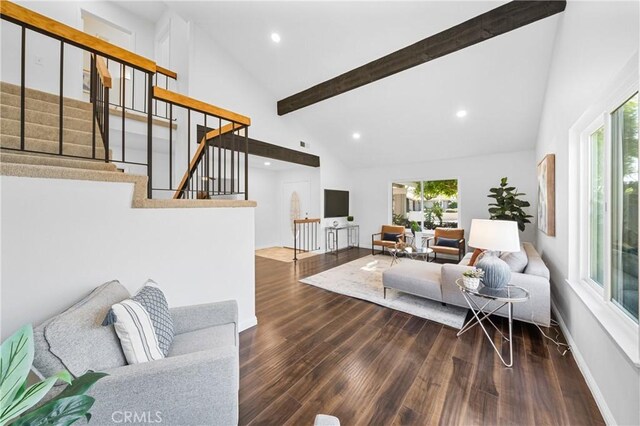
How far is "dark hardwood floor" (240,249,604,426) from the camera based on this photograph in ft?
4.97

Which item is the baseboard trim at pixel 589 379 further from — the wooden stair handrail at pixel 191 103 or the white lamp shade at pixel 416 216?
the white lamp shade at pixel 416 216

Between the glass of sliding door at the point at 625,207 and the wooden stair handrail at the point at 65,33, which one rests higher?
the wooden stair handrail at the point at 65,33

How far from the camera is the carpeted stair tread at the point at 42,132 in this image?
7.09 ft

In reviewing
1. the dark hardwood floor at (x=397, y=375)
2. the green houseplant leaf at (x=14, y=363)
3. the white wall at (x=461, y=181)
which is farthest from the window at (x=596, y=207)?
the white wall at (x=461, y=181)

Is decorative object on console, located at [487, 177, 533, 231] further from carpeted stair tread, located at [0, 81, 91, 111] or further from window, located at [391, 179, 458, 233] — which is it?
carpeted stair tread, located at [0, 81, 91, 111]

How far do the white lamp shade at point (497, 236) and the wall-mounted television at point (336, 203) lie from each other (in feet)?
15.0

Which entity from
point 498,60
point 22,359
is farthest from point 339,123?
point 22,359

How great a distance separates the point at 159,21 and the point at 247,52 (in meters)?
2.06

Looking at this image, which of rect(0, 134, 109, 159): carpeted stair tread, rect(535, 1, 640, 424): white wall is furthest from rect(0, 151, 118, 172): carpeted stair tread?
rect(535, 1, 640, 424): white wall

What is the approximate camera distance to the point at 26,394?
2.20 ft

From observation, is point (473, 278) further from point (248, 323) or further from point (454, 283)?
point (248, 323)

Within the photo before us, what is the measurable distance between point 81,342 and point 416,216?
264 inches

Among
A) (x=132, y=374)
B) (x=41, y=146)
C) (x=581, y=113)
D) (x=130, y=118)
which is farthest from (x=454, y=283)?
(x=130, y=118)

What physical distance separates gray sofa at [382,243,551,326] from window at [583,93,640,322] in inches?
15.4
